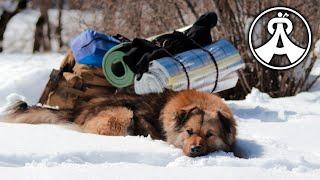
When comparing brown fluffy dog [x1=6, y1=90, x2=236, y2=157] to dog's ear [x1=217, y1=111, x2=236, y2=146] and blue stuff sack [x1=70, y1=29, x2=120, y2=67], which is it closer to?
dog's ear [x1=217, y1=111, x2=236, y2=146]

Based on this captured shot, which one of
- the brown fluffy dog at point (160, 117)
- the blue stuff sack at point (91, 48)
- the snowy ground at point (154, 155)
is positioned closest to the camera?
the snowy ground at point (154, 155)

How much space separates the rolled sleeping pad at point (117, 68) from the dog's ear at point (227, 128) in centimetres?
173

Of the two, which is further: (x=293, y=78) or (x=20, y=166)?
(x=293, y=78)

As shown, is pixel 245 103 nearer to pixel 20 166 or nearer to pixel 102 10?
pixel 20 166

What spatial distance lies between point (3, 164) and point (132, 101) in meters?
1.97

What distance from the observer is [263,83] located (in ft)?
28.0

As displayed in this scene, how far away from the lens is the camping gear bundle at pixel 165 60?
634 cm

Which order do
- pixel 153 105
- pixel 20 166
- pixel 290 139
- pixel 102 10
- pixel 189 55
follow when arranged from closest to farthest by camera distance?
1. pixel 20 166
2. pixel 290 139
3. pixel 153 105
4. pixel 189 55
5. pixel 102 10

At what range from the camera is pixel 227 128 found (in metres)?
5.04

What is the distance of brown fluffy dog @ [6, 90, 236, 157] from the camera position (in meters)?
4.91

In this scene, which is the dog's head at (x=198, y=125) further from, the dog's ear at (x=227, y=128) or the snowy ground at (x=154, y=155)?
the snowy ground at (x=154, y=155)

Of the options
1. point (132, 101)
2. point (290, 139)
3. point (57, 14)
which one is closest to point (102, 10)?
point (57, 14)

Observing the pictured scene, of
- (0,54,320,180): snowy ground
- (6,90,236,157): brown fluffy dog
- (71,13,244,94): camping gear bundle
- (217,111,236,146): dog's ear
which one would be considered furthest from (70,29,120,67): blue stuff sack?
(217,111,236,146): dog's ear

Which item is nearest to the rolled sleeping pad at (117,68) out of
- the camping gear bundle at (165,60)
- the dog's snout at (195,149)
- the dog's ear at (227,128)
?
the camping gear bundle at (165,60)
